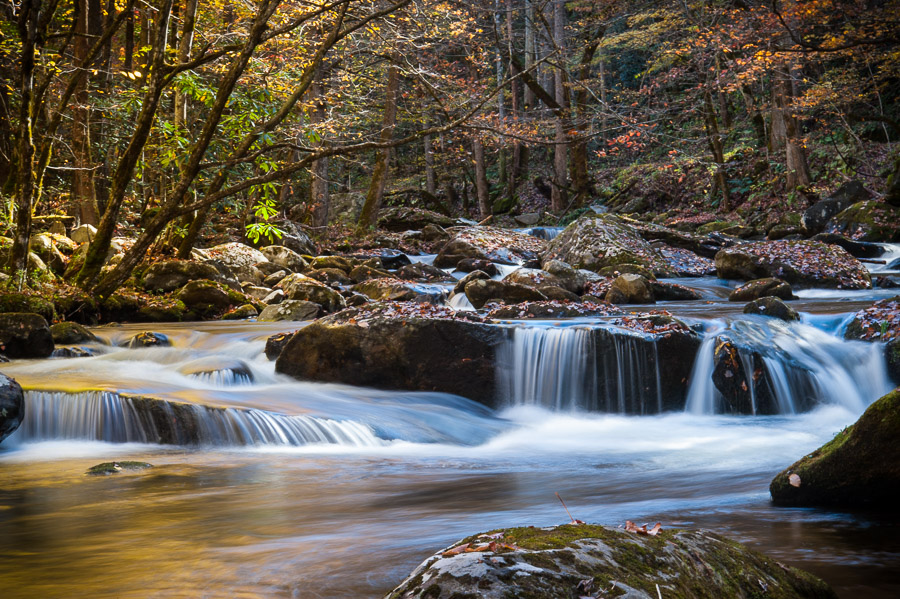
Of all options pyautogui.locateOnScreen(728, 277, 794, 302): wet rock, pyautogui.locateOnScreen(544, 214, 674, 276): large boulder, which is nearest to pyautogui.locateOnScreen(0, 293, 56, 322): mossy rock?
pyautogui.locateOnScreen(544, 214, 674, 276): large boulder

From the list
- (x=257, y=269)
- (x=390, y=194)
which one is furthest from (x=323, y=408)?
(x=390, y=194)

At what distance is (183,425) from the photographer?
22.2 ft

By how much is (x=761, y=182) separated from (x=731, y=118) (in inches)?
229

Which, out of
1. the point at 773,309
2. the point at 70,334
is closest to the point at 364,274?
the point at 70,334

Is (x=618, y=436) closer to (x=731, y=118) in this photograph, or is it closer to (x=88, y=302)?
(x=88, y=302)

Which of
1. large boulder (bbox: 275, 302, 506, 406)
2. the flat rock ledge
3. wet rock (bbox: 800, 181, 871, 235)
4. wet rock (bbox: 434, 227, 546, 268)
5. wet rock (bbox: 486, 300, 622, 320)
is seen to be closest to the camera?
the flat rock ledge

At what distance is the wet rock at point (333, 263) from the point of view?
1680 centimetres

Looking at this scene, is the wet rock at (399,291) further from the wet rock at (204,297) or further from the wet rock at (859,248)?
the wet rock at (859,248)

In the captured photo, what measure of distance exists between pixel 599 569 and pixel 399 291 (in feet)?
38.3

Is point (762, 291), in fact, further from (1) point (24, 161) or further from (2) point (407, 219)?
(2) point (407, 219)

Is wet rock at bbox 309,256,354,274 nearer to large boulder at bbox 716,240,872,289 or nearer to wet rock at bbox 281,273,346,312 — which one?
wet rock at bbox 281,273,346,312

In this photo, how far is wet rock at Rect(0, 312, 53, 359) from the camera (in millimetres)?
8797

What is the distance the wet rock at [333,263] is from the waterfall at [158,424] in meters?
9.85

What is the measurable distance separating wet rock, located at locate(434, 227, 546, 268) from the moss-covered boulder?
1358 cm
